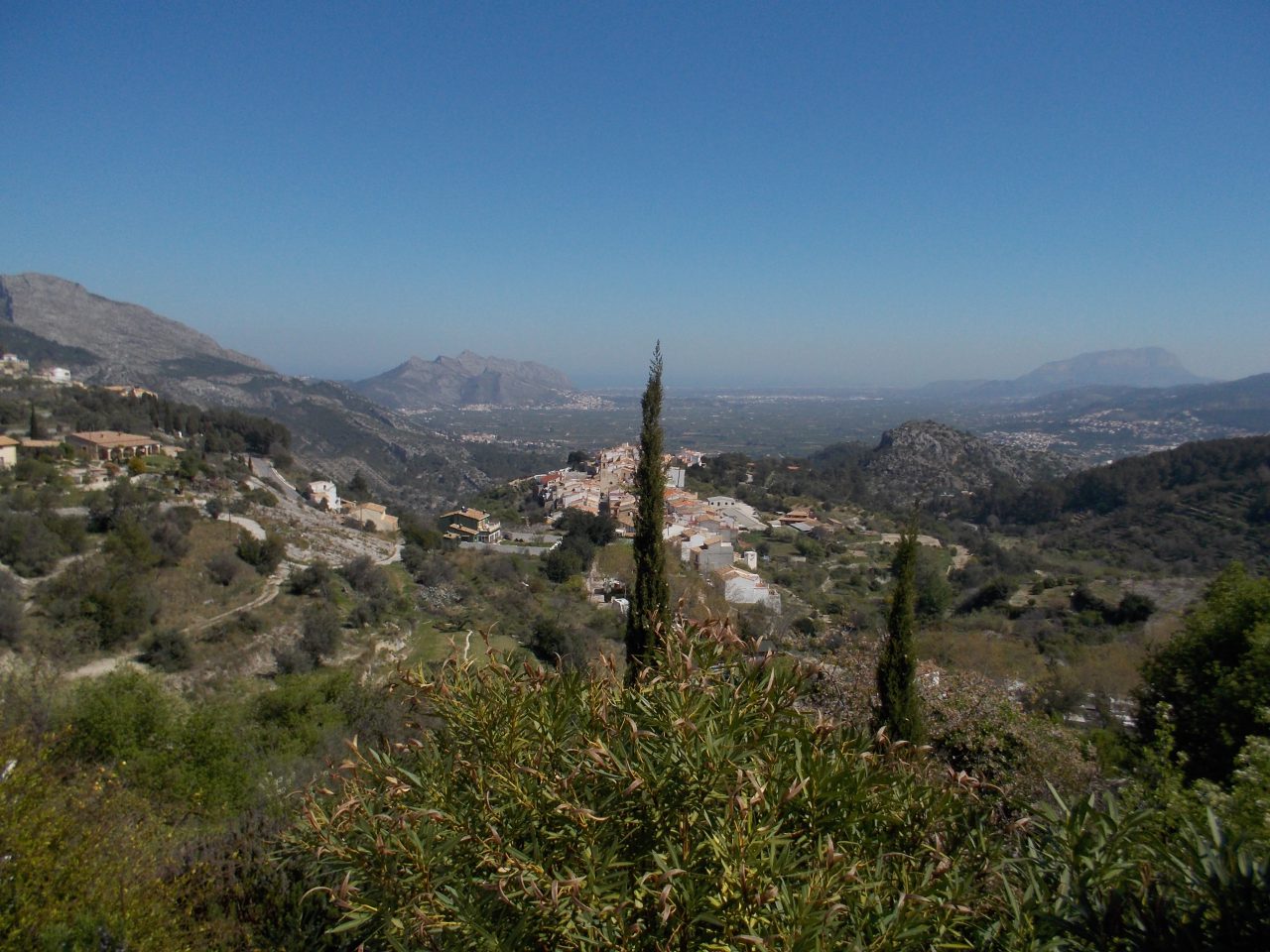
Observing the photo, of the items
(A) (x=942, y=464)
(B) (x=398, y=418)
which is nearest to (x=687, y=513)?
(A) (x=942, y=464)

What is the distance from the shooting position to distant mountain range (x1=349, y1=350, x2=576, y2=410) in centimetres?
15225

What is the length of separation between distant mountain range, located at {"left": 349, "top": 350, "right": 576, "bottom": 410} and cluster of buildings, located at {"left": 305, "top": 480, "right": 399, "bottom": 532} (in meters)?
111

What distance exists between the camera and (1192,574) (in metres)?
22.1

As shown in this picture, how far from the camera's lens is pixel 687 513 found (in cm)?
2934

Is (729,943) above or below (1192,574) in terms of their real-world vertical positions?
above

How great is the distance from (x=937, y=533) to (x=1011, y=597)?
12523 millimetres

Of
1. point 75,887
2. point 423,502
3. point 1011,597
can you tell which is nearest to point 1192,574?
point 1011,597

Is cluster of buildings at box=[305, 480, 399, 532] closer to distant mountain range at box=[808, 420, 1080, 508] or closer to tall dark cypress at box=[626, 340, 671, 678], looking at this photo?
tall dark cypress at box=[626, 340, 671, 678]

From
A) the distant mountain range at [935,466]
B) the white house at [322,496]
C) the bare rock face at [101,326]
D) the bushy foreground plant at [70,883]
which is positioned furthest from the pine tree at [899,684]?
the bare rock face at [101,326]

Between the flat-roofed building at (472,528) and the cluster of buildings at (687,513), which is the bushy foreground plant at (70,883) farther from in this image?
the flat-roofed building at (472,528)

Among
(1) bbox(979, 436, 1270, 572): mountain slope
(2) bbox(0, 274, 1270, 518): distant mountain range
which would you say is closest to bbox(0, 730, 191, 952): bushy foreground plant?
(1) bbox(979, 436, 1270, 572): mountain slope

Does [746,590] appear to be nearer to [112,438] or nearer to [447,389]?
[112,438]

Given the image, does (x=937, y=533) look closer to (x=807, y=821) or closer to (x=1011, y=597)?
(x=1011, y=597)

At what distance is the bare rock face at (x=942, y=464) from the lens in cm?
4503
